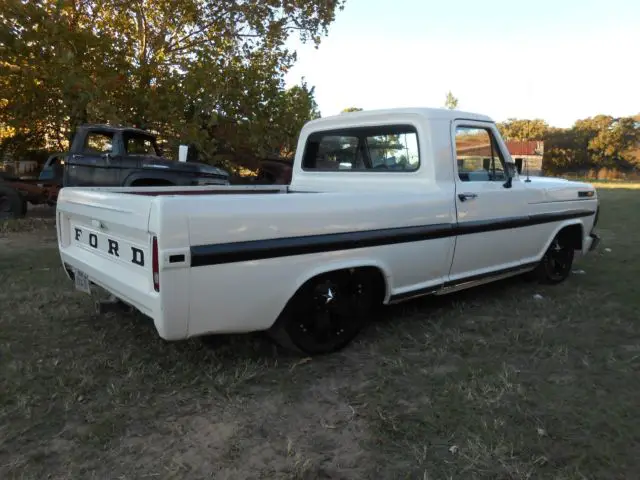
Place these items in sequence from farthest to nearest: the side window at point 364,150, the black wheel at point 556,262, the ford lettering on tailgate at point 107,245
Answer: the black wheel at point 556,262 → the side window at point 364,150 → the ford lettering on tailgate at point 107,245

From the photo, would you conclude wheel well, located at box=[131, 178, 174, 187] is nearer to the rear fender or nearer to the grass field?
the grass field

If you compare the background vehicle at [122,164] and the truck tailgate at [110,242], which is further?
the background vehicle at [122,164]

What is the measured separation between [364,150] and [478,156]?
0.98 meters

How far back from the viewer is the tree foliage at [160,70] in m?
10.2

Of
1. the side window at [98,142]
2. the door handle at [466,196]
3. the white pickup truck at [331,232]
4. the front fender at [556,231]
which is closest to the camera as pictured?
the white pickup truck at [331,232]

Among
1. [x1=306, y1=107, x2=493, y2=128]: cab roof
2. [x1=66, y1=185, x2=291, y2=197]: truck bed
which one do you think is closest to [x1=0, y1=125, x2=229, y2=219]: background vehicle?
[x1=66, y1=185, x2=291, y2=197]: truck bed

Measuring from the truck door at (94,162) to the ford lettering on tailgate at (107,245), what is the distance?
525cm

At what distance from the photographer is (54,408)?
2672 millimetres

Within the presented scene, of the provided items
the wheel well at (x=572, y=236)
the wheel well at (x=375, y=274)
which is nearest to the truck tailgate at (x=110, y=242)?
the wheel well at (x=375, y=274)

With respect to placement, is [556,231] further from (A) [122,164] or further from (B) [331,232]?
(A) [122,164]

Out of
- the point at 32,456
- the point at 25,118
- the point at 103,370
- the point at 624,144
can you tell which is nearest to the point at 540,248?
the point at 103,370

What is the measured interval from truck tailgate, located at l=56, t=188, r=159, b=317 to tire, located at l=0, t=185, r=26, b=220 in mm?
7367

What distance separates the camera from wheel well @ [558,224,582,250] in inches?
211

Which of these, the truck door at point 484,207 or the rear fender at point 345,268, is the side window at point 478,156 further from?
the rear fender at point 345,268
